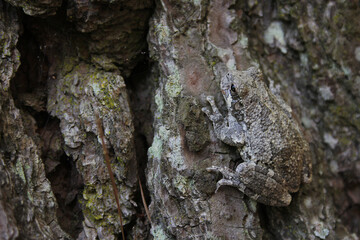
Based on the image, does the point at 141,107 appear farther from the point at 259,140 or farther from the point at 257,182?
the point at 257,182

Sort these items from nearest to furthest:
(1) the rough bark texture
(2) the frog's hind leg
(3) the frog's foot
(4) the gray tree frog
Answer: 1. (1) the rough bark texture
2. (3) the frog's foot
3. (4) the gray tree frog
4. (2) the frog's hind leg

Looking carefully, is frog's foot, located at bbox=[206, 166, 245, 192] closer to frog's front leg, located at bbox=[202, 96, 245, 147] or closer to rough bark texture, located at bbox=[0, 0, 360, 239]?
rough bark texture, located at bbox=[0, 0, 360, 239]

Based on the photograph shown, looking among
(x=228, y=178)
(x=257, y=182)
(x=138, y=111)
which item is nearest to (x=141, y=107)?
(x=138, y=111)

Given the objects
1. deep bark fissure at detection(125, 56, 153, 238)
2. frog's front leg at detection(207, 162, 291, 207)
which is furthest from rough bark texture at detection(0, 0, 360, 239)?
frog's front leg at detection(207, 162, 291, 207)

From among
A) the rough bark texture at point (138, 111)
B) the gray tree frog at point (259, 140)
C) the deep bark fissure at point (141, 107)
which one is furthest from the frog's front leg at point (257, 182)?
the deep bark fissure at point (141, 107)

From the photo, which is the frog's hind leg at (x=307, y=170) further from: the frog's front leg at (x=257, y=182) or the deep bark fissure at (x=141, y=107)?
the deep bark fissure at (x=141, y=107)

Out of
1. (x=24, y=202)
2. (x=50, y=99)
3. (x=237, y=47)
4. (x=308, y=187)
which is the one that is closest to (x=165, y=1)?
(x=237, y=47)

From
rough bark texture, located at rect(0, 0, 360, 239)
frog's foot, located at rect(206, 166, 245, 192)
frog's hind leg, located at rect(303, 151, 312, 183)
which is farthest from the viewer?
frog's hind leg, located at rect(303, 151, 312, 183)
